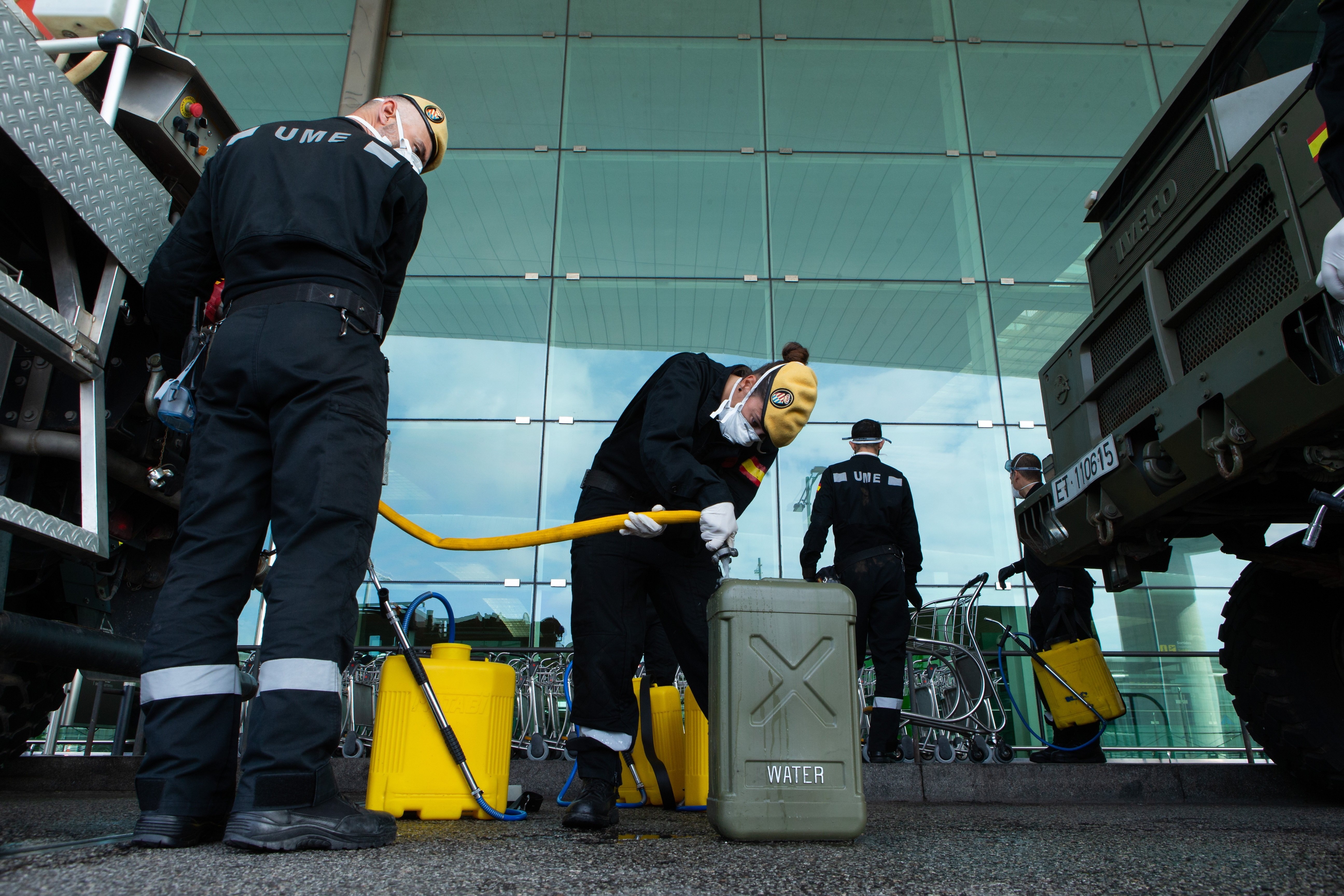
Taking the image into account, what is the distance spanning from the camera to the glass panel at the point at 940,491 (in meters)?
9.12

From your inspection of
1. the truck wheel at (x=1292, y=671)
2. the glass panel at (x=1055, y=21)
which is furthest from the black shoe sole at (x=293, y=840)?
the glass panel at (x=1055, y=21)

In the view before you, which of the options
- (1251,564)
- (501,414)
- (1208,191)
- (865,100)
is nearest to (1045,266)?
(865,100)

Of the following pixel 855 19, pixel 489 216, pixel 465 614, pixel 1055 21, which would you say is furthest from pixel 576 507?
pixel 1055 21

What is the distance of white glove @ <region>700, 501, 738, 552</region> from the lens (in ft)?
7.54

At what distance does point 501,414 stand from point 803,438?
139 inches

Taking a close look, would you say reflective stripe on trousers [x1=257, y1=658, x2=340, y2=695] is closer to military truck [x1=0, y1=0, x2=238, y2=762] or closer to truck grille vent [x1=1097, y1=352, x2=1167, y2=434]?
military truck [x1=0, y1=0, x2=238, y2=762]

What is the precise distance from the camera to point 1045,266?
1051cm

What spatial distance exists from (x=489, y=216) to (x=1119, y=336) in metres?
8.97

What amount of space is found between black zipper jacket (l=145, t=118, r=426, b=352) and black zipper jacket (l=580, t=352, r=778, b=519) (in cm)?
84

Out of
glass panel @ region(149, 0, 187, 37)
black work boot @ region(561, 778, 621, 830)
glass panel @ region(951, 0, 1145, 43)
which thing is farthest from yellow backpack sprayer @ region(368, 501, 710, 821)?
glass panel @ region(149, 0, 187, 37)

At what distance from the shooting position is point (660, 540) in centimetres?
276

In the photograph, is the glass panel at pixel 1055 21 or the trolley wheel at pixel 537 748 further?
the glass panel at pixel 1055 21

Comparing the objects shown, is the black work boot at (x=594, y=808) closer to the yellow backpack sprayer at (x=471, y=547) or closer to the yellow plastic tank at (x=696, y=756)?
the yellow backpack sprayer at (x=471, y=547)

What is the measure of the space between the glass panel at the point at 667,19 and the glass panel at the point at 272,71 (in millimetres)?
3334
